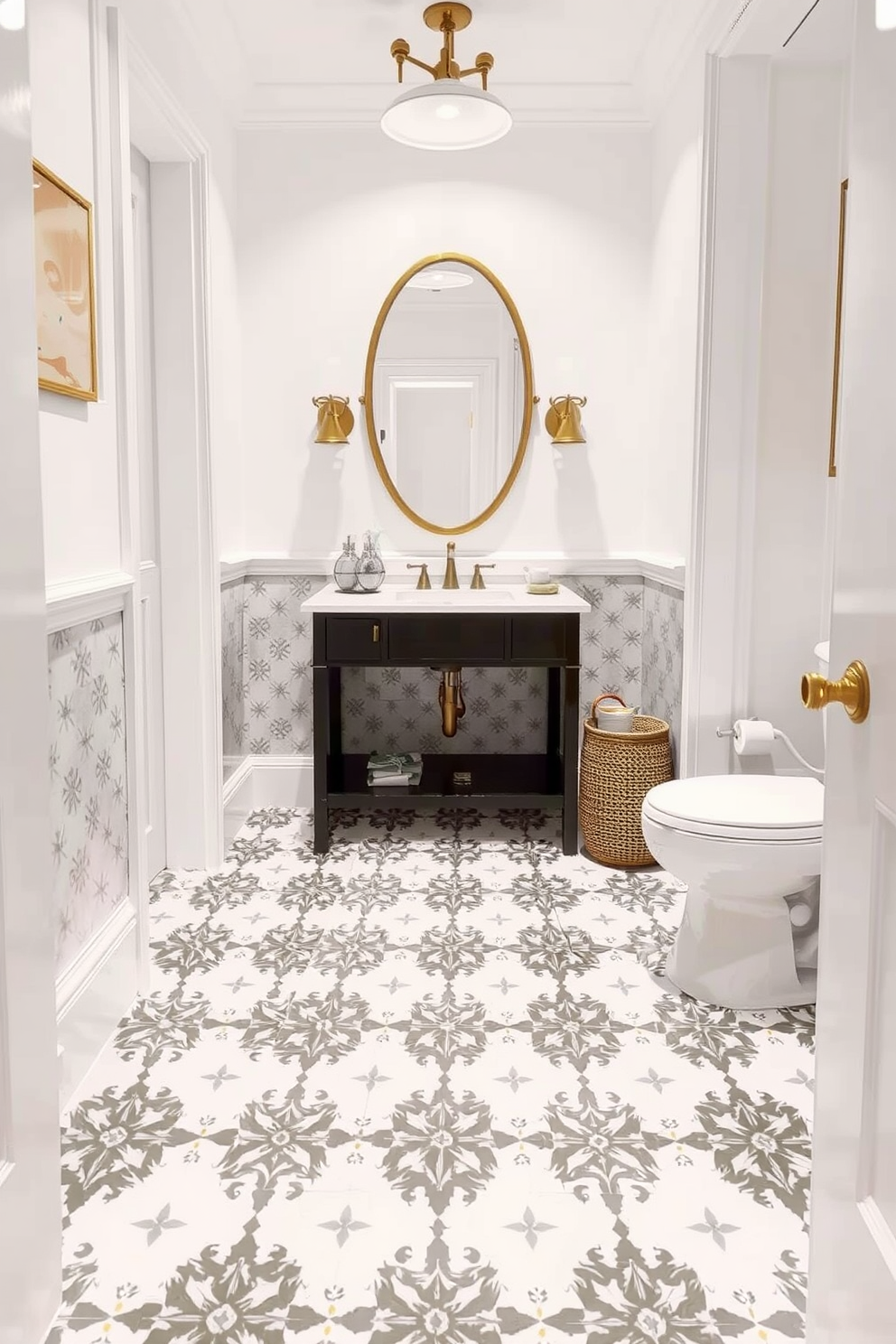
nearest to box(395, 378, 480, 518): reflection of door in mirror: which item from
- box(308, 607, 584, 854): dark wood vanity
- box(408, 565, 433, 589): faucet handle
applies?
box(408, 565, 433, 589): faucet handle

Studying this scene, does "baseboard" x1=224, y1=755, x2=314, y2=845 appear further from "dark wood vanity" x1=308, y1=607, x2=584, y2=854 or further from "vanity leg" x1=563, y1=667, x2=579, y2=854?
"vanity leg" x1=563, y1=667, x2=579, y2=854

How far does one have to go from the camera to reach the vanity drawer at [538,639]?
3238 mm

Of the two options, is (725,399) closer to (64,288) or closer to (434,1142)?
(64,288)

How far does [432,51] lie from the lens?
10.6ft

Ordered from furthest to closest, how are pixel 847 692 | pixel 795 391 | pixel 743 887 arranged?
pixel 795 391
pixel 743 887
pixel 847 692

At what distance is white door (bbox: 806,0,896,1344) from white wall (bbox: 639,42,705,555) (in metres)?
1.94

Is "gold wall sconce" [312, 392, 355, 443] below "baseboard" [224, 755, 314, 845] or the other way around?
the other way around

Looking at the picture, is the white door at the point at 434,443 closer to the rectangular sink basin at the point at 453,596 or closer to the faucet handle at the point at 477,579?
the faucet handle at the point at 477,579

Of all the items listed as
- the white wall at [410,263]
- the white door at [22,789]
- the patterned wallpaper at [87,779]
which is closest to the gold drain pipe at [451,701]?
the white wall at [410,263]

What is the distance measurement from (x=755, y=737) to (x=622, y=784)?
0.52m

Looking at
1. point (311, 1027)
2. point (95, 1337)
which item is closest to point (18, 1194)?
point (95, 1337)

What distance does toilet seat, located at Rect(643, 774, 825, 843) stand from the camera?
7.14 ft

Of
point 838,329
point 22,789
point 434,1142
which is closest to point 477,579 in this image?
point 838,329

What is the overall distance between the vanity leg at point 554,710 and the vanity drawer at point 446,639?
569 millimetres
